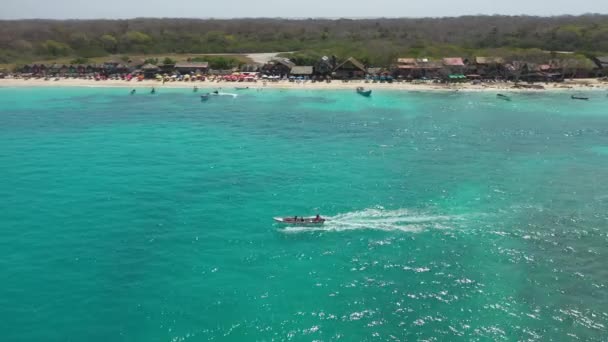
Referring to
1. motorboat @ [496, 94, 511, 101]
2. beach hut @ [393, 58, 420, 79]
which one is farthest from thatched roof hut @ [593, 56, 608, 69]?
beach hut @ [393, 58, 420, 79]

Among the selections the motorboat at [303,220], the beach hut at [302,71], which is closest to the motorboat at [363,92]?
the beach hut at [302,71]

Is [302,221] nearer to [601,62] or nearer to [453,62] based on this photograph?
[453,62]

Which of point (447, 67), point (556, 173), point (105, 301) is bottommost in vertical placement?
point (105, 301)

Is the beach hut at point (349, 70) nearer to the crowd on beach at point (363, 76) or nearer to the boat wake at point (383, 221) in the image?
the crowd on beach at point (363, 76)

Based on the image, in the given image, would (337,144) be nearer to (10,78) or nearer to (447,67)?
(447,67)

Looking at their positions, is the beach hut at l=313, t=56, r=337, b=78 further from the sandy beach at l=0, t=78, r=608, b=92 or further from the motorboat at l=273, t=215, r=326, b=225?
the motorboat at l=273, t=215, r=326, b=225

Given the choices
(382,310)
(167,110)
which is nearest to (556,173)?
(382,310)
